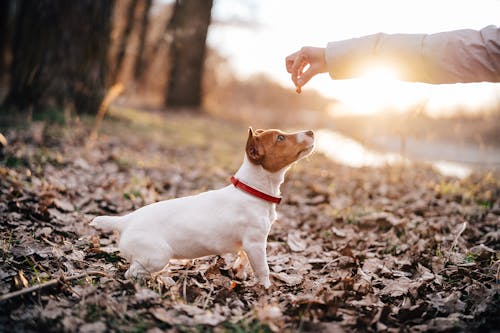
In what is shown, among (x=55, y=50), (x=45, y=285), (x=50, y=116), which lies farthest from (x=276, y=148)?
(x=55, y=50)

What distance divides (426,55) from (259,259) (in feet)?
5.83

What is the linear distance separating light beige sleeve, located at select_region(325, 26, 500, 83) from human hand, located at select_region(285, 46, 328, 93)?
0.39 feet

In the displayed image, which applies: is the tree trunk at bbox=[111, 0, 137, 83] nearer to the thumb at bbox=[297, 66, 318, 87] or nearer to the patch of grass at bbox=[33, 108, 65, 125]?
the patch of grass at bbox=[33, 108, 65, 125]

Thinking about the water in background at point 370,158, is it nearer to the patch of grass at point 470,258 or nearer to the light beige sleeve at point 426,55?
the patch of grass at point 470,258

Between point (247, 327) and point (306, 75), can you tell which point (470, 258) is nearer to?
point (306, 75)

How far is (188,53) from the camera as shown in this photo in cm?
1368

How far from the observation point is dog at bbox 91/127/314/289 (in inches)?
114

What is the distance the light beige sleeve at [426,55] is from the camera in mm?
2670

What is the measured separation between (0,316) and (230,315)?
1.29 metres

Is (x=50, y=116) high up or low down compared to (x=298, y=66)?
down

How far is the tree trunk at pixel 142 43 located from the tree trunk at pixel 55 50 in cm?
1378

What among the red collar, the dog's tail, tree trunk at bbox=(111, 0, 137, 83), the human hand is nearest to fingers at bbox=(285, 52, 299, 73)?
the human hand

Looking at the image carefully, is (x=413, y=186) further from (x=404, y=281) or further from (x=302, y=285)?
(x=302, y=285)

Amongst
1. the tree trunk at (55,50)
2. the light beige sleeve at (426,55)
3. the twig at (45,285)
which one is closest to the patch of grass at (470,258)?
the light beige sleeve at (426,55)
